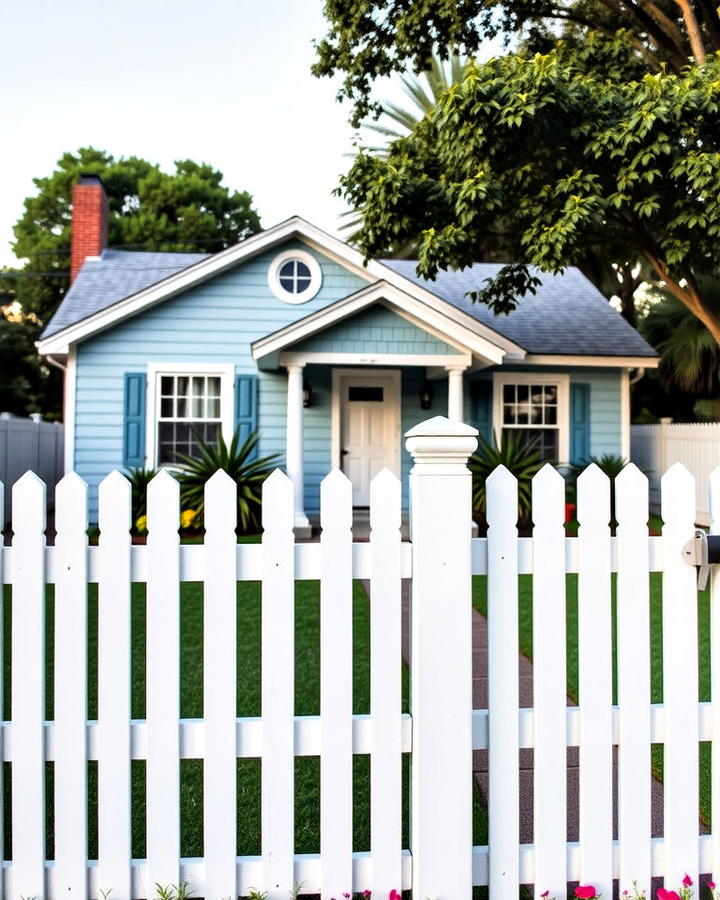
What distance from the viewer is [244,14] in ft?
43.5

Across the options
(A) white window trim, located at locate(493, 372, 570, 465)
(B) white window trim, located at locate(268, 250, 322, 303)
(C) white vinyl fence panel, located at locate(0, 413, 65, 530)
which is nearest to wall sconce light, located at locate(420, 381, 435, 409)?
(A) white window trim, located at locate(493, 372, 570, 465)

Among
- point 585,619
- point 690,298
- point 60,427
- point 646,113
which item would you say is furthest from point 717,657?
point 60,427

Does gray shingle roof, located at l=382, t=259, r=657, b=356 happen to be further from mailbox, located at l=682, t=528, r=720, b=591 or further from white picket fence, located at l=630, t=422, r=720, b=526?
mailbox, located at l=682, t=528, r=720, b=591

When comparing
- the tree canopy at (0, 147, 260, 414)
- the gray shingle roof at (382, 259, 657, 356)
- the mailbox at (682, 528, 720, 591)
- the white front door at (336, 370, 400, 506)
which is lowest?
the mailbox at (682, 528, 720, 591)

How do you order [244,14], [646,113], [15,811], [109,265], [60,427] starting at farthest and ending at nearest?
[60,427] → [109,265] → [244,14] → [646,113] → [15,811]

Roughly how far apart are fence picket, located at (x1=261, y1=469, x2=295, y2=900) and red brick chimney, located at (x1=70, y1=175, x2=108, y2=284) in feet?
49.3

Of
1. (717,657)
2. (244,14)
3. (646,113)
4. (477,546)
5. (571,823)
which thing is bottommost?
(571,823)

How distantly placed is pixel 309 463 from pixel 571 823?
989 centimetres

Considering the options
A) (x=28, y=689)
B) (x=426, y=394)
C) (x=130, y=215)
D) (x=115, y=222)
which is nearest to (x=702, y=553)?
(x=28, y=689)

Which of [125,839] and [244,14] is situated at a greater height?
[244,14]

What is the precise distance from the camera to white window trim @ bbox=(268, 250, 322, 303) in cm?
1205

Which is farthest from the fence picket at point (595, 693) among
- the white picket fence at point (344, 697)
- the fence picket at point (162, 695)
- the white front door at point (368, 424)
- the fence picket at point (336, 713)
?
the white front door at point (368, 424)

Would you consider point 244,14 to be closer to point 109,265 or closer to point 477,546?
point 109,265

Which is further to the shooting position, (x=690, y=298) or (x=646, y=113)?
(x=690, y=298)
